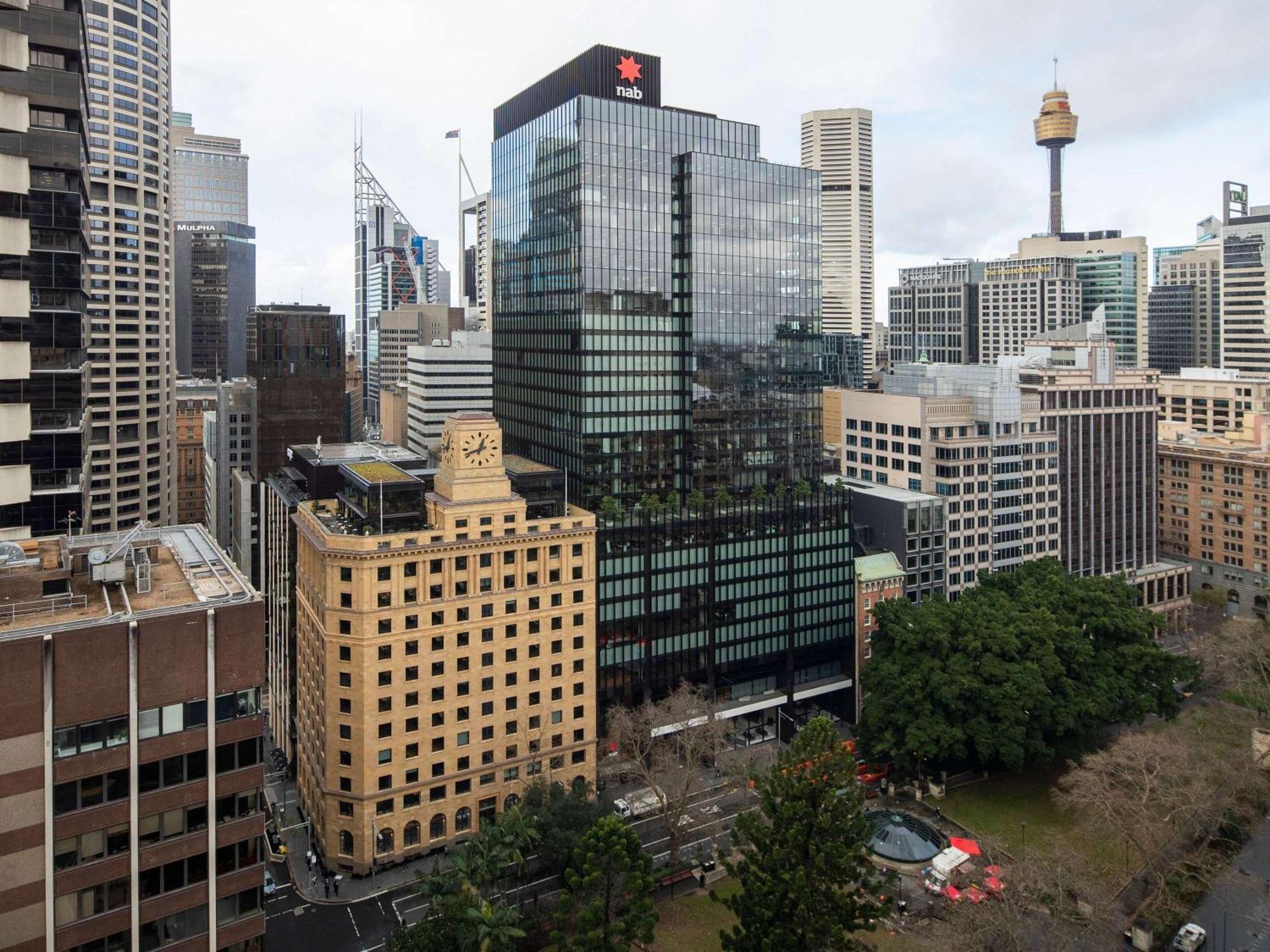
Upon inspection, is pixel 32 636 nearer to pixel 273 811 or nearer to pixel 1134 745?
pixel 273 811

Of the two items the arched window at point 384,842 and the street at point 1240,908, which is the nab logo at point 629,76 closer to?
the arched window at point 384,842

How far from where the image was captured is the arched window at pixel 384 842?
98062 mm

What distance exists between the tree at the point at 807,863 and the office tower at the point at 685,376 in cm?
4796

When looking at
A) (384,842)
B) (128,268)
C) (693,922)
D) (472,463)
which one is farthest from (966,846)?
(128,268)

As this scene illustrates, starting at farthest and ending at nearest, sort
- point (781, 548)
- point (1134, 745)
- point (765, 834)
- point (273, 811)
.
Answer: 1. point (781, 548)
2. point (273, 811)
3. point (1134, 745)
4. point (765, 834)

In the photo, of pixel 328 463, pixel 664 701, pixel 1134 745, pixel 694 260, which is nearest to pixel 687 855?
pixel 664 701

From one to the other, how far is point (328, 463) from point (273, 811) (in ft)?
140

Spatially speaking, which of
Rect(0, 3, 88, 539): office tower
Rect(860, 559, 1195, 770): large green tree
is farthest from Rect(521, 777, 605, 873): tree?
Rect(0, 3, 88, 539): office tower

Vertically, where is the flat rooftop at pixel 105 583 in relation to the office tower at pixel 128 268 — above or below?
below

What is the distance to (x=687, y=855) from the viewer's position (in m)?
99.8

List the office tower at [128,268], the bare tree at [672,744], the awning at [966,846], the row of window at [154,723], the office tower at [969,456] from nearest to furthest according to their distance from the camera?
1. the row of window at [154,723]
2. the awning at [966,846]
3. the bare tree at [672,744]
4. the office tower at [969,456]
5. the office tower at [128,268]

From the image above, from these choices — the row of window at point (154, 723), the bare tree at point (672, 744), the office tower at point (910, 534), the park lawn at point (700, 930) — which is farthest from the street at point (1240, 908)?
the row of window at point (154, 723)

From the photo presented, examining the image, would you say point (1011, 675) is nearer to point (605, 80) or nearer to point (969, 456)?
point (969, 456)

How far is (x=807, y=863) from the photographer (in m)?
72.2
